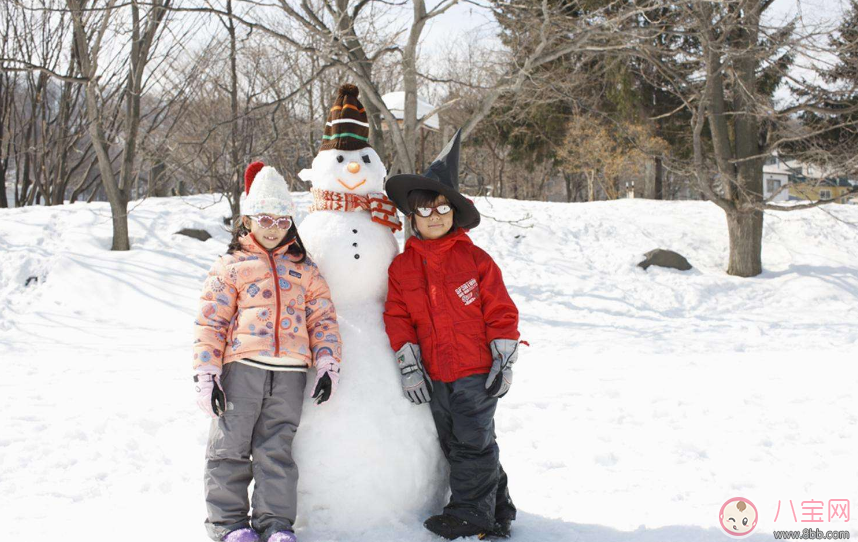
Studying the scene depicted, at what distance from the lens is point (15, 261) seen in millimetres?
8492

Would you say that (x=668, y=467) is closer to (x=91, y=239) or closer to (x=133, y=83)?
(x=133, y=83)

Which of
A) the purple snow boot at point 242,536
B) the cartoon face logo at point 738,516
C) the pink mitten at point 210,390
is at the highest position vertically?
the pink mitten at point 210,390

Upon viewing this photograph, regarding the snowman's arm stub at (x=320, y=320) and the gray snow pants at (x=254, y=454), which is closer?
the gray snow pants at (x=254, y=454)

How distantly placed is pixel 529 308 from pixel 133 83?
21.4 feet

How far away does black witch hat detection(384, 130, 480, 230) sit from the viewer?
8.70 ft

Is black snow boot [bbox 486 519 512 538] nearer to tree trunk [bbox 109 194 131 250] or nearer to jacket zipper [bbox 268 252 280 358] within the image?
jacket zipper [bbox 268 252 280 358]

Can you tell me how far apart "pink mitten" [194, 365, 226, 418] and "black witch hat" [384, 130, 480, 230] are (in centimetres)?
107

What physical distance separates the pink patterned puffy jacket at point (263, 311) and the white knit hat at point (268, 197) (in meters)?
0.14

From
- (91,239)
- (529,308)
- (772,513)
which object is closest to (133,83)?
(91,239)

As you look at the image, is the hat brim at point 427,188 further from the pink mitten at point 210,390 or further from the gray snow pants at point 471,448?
the pink mitten at point 210,390

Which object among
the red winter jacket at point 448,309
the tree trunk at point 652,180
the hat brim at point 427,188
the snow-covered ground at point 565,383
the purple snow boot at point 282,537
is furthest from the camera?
the tree trunk at point 652,180

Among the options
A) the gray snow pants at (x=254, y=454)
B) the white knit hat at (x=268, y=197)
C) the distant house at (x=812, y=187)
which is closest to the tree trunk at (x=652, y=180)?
the distant house at (x=812, y=187)

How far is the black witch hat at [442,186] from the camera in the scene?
2.65m

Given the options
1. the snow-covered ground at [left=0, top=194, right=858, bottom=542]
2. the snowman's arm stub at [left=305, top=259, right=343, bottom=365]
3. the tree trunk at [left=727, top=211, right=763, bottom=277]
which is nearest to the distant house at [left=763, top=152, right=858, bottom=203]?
the tree trunk at [left=727, top=211, right=763, bottom=277]
